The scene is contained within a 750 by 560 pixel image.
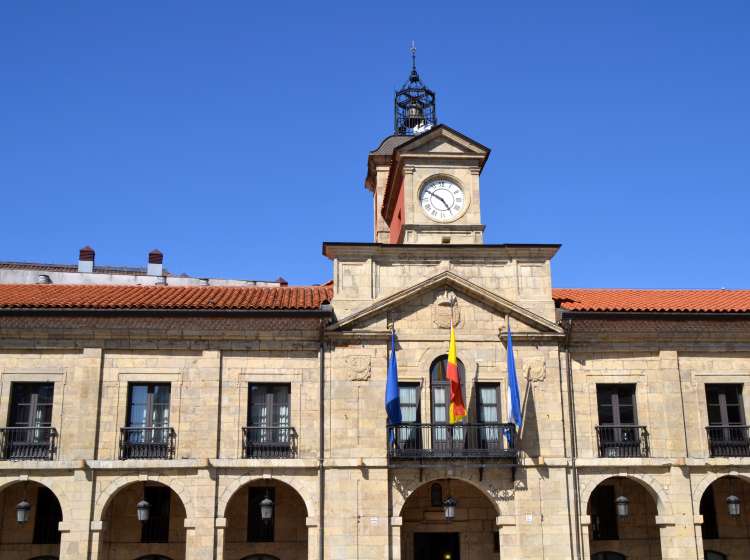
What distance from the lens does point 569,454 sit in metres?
23.8

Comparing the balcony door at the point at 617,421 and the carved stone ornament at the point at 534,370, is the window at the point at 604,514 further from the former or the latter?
the carved stone ornament at the point at 534,370

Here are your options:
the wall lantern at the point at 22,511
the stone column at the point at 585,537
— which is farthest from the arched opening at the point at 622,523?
the wall lantern at the point at 22,511

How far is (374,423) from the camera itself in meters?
23.6

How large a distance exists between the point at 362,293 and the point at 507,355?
4179 millimetres

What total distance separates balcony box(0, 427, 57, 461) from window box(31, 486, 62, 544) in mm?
1538

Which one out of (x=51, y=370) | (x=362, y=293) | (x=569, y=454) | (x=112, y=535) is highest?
(x=362, y=293)

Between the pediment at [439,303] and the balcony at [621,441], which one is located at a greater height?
the pediment at [439,303]

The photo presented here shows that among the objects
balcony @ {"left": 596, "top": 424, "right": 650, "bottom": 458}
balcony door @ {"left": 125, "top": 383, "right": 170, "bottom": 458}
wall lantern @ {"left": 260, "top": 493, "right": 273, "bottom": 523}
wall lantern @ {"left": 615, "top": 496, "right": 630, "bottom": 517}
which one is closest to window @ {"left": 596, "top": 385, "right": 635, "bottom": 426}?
balcony @ {"left": 596, "top": 424, "right": 650, "bottom": 458}

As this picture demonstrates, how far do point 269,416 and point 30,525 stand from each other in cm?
682

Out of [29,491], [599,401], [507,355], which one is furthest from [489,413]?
[29,491]

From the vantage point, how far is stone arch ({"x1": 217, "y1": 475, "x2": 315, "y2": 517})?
22.9 m

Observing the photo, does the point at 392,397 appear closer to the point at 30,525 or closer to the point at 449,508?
the point at 449,508

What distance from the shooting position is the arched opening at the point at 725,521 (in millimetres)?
25141

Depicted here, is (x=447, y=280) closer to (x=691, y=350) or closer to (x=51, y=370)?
(x=691, y=350)
